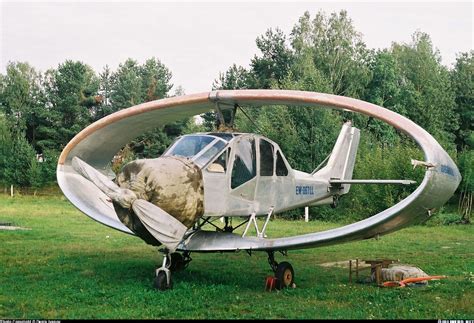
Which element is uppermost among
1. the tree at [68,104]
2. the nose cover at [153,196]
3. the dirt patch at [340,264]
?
the tree at [68,104]

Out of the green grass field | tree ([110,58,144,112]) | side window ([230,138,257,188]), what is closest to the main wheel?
the green grass field

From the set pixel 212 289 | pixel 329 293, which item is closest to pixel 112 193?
pixel 212 289

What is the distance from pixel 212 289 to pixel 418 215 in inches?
134

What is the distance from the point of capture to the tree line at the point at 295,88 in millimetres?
41719

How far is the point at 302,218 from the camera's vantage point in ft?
99.1

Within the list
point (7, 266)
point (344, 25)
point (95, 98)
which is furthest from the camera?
point (95, 98)

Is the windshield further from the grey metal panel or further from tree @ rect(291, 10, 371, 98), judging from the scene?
tree @ rect(291, 10, 371, 98)

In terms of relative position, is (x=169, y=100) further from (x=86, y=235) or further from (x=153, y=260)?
(x=86, y=235)

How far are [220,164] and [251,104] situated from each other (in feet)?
4.80

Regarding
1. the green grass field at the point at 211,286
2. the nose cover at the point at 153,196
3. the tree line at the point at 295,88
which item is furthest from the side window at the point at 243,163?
the tree line at the point at 295,88

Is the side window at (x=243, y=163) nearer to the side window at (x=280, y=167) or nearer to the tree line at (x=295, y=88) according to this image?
the side window at (x=280, y=167)

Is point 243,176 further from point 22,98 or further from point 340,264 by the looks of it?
point 22,98

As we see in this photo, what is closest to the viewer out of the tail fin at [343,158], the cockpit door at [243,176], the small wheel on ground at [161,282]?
the small wheel on ground at [161,282]

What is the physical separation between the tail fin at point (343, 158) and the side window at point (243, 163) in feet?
11.0
